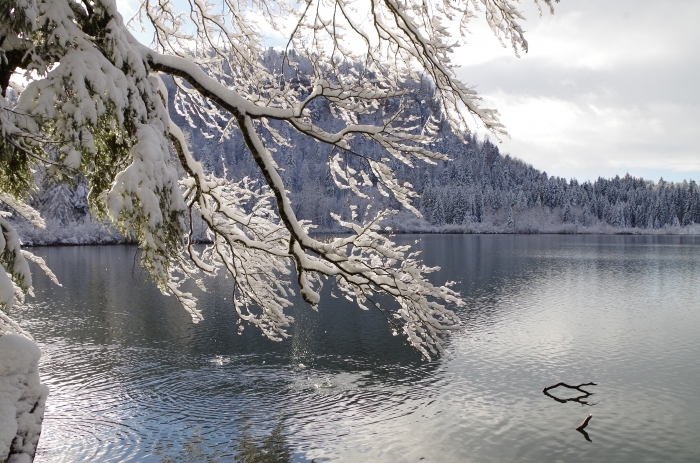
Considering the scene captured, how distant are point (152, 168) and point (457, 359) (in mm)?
16414

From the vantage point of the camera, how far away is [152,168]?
3.21 metres

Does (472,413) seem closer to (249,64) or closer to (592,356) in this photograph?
(592,356)

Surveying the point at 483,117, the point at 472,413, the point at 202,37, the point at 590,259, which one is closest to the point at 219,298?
the point at 472,413

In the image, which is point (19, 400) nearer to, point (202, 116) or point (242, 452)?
point (202, 116)

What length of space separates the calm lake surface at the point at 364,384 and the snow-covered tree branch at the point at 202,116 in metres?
7.19

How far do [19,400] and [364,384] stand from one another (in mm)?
13069

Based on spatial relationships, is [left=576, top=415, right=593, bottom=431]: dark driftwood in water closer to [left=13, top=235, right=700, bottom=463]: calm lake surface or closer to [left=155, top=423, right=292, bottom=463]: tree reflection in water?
[left=13, top=235, right=700, bottom=463]: calm lake surface

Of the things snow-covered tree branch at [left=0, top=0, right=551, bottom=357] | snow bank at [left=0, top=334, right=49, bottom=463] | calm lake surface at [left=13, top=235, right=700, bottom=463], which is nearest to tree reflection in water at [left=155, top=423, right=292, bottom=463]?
calm lake surface at [left=13, top=235, right=700, bottom=463]

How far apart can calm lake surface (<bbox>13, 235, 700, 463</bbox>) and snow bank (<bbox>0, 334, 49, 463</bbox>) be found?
28.5ft

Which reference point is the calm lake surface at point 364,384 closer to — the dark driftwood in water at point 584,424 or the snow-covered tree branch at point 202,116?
the dark driftwood in water at point 584,424

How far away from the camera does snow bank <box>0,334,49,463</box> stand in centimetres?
320

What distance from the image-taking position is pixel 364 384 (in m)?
15.7

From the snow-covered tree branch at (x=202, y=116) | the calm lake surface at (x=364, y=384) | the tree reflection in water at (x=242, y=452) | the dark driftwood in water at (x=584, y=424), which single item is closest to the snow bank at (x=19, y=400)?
the snow-covered tree branch at (x=202, y=116)

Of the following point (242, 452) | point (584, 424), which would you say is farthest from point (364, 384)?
point (584, 424)
